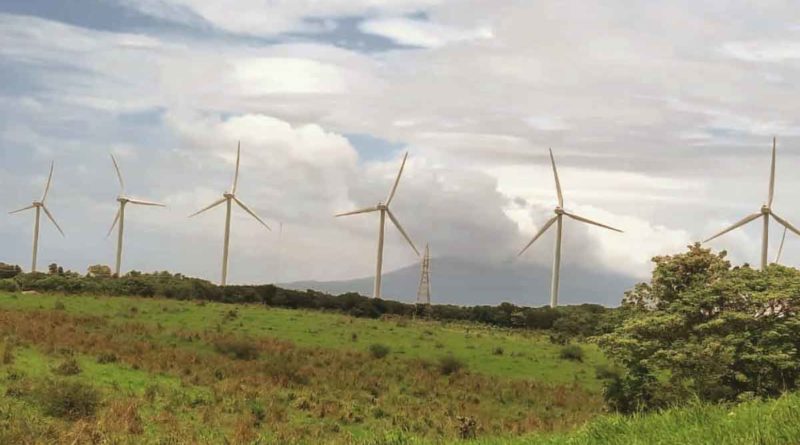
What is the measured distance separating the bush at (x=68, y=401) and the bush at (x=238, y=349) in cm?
1687

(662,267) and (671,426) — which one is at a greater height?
(662,267)

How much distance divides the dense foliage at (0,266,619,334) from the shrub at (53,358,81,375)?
41.1 meters

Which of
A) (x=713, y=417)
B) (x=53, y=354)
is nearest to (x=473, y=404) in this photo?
(x=53, y=354)

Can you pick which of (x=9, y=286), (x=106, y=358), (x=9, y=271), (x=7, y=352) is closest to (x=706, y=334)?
(x=106, y=358)

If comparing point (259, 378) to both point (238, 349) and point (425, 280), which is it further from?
point (425, 280)

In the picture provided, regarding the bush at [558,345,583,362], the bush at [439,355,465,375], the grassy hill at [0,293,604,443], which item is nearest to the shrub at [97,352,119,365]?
the grassy hill at [0,293,604,443]

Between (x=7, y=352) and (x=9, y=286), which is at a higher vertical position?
(x=9, y=286)

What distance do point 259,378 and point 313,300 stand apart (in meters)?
44.0

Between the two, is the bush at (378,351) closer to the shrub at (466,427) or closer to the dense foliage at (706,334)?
the dense foliage at (706,334)

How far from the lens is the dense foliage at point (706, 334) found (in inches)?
1244

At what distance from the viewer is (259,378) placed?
3738 cm

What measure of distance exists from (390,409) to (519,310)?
5230 centimetres

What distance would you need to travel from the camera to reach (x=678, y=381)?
33812 mm

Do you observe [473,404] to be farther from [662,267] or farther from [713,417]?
[713,417]
